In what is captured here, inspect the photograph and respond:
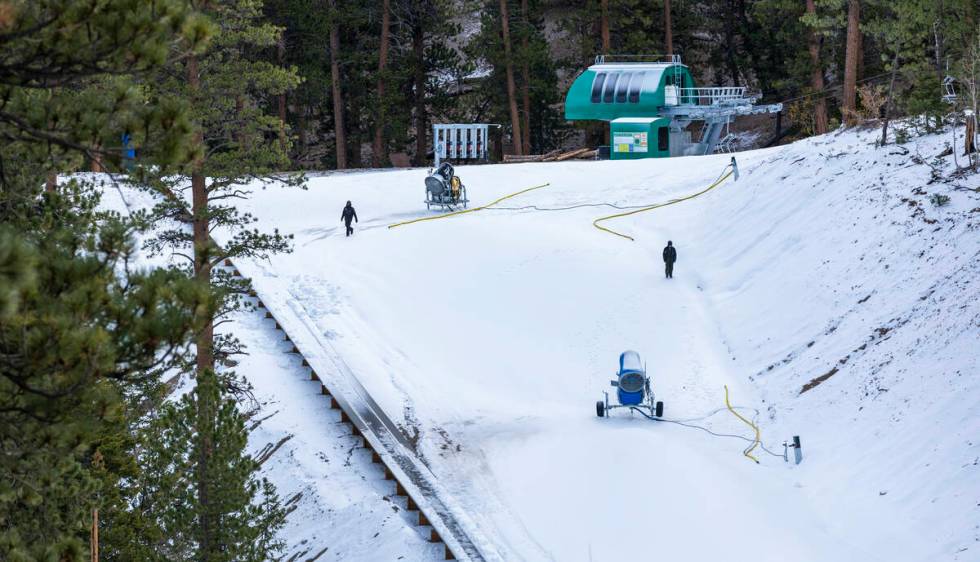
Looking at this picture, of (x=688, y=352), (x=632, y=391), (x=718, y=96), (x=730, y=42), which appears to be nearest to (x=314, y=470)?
(x=632, y=391)

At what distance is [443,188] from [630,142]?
39.0 feet

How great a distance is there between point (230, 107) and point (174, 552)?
8.12m

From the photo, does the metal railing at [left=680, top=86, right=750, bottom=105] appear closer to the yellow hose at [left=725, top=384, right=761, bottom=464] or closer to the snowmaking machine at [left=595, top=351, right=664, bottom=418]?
the yellow hose at [left=725, top=384, right=761, bottom=464]

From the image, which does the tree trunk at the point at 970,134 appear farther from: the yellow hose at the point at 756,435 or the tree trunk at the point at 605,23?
the tree trunk at the point at 605,23

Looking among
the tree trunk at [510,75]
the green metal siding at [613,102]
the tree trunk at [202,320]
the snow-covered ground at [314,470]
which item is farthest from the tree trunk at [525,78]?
the tree trunk at [202,320]

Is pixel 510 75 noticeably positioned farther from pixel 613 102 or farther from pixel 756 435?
pixel 756 435

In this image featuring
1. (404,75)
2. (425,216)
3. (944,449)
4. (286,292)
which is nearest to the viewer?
(944,449)

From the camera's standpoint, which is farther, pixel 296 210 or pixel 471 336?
pixel 296 210

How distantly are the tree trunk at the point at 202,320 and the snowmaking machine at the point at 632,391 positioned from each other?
281 inches

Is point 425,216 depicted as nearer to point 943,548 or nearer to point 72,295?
point 943,548

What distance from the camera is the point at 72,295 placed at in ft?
25.7

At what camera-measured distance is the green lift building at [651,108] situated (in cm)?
4397

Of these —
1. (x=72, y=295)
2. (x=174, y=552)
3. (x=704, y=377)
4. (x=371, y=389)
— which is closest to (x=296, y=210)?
(x=371, y=389)

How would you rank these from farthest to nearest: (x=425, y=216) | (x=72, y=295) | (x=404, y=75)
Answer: (x=404, y=75) < (x=425, y=216) < (x=72, y=295)
